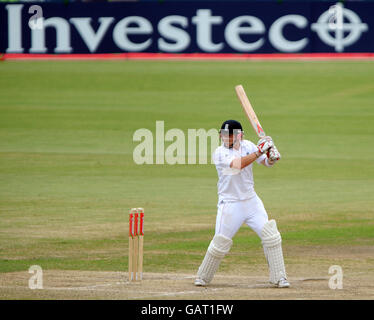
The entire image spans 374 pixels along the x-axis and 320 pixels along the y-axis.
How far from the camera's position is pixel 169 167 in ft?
63.2

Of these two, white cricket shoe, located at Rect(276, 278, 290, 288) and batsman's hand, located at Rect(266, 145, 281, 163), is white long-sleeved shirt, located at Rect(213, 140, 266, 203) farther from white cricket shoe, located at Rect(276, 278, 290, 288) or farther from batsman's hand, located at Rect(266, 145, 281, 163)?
white cricket shoe, located at Rect(276, 278, 290, 288)

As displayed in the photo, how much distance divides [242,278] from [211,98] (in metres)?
19.0

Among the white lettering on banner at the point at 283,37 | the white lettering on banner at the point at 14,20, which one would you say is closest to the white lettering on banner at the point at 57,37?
the white lettering on banner at the point at 14,20

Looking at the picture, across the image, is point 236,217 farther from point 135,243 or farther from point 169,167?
point 169,167

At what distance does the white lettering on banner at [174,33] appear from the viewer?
31.9 m

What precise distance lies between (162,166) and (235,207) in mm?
10242

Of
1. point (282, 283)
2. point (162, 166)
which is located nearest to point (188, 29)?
point (162, 166)

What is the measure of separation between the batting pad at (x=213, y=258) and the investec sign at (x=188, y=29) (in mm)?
23045

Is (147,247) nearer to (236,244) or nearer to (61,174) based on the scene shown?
(236,244)

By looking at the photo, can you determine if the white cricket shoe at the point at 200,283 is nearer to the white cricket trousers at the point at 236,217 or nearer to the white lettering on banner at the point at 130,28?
the white cricket trousers at the point at 236,217

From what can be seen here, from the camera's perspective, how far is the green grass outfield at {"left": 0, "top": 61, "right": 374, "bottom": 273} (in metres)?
12.1

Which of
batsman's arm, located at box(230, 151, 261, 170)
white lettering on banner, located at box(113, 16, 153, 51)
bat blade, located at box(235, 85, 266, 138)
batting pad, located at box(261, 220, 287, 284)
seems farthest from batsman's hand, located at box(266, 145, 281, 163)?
white lettering on banner, located at box(113, 16, 153, 51)

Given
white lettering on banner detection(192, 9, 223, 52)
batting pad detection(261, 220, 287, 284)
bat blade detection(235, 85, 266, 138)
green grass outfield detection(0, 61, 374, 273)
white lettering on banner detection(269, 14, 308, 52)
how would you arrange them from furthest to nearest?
1. white lettering on banner detection(192, 9, 223, 52)
2. white lettering on banner detection(269, 14, 308, 52)
3. green grass outfield detection(0, 61, 374, 273)
4. bat blade detection(235, 85, 266, 138)
5. batting pad detection(261, 220, 287, 284)
